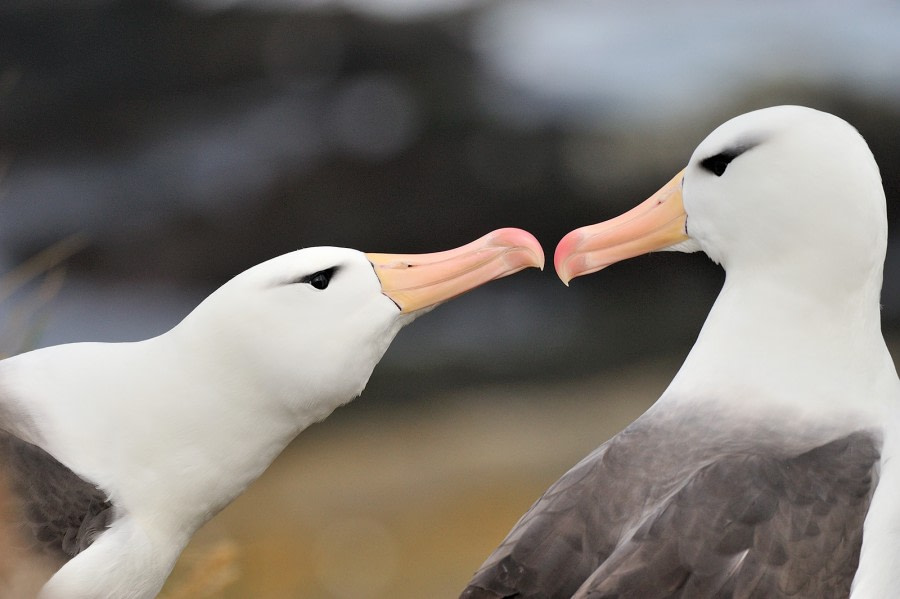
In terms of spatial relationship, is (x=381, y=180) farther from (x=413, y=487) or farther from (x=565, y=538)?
(x=565, y=538)

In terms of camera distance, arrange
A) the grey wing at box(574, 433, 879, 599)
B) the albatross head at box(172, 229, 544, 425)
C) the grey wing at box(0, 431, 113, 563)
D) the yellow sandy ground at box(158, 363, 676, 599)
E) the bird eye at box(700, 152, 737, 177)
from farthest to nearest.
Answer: the yellow sandy ground at box(158, 363, 676, 599)
the bird eye at box(700, 152, 737, 177)
the albatross head at box(172, 229, 544, 425)
the grey wing at box(0, 431, 113, 563)
the grey wing at box(574, 433, 879, 599)

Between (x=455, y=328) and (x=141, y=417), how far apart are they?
15.9 feet

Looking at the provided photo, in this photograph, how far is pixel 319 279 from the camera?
2.53 meters

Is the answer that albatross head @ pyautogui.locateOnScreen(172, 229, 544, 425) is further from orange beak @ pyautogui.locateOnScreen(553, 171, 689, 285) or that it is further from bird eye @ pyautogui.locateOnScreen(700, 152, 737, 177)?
bird eye @ pyautogui.locateOnScreen(700, 152, 737, 177)

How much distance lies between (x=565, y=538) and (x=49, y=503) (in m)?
1.07

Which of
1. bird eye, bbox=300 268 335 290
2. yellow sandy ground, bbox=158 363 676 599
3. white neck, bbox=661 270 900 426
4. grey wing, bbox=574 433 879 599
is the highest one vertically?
bird eye, bbox=300 268 335 290

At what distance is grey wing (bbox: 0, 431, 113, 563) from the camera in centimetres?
215

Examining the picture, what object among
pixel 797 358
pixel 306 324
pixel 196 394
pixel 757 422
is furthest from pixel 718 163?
pixel 196 394

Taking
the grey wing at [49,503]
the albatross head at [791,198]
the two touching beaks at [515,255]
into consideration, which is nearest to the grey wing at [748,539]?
the albatross head at [791,198]

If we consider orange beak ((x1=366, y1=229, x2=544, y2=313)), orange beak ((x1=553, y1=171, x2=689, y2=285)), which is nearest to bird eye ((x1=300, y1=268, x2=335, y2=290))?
orange beak ((x1=366, y1=229, x2=544, y2=313))

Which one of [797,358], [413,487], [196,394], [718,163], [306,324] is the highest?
[718,163]

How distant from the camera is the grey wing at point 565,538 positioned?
86.4 inches

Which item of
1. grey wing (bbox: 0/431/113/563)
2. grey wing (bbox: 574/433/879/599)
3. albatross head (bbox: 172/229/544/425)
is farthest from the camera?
albatross head (bbox: 172/229/544/425)

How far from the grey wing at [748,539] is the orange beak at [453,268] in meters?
0.74
